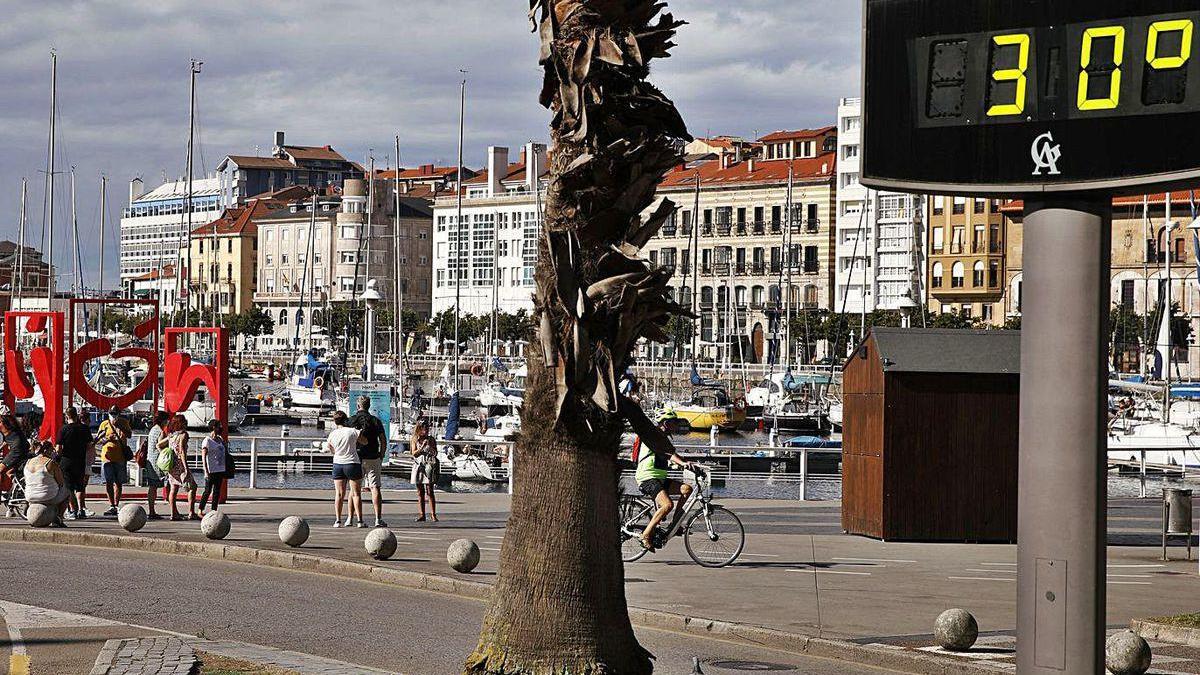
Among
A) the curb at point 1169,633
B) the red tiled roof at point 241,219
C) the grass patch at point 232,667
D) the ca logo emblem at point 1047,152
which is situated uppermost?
the red tiled roof at point 241,219

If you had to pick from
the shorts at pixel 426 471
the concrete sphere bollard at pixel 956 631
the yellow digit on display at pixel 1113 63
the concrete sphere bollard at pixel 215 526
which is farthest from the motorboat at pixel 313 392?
the yellow digit on display at pixel 1113 63

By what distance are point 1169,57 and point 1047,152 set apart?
83 cm

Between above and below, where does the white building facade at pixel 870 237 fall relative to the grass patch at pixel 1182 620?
above

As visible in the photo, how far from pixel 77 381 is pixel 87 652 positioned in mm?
19115

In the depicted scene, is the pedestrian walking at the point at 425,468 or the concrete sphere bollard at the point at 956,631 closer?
the concrete sphere bollard at the point at 956,631

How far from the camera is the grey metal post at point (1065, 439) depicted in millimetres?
9430

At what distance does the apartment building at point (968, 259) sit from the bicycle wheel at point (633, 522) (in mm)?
98305

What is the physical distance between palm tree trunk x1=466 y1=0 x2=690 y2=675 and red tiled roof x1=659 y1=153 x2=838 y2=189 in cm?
11869

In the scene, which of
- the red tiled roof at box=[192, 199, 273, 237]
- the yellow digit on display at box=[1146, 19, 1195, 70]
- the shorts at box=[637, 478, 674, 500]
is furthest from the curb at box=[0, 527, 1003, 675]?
the red tiled roof at box=[192, 199, 273, 237]

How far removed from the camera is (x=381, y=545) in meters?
18.5

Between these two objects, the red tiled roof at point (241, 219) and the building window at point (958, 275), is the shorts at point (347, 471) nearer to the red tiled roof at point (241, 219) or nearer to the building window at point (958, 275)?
the building window at point (958, 275)

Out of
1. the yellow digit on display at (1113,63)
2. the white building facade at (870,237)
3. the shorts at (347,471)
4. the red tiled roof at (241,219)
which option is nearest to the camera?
the yellow digit on display at (1113,63)

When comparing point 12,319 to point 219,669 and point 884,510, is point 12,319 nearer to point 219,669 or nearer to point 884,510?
point 884,510

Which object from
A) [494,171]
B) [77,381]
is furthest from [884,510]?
[494,171]
